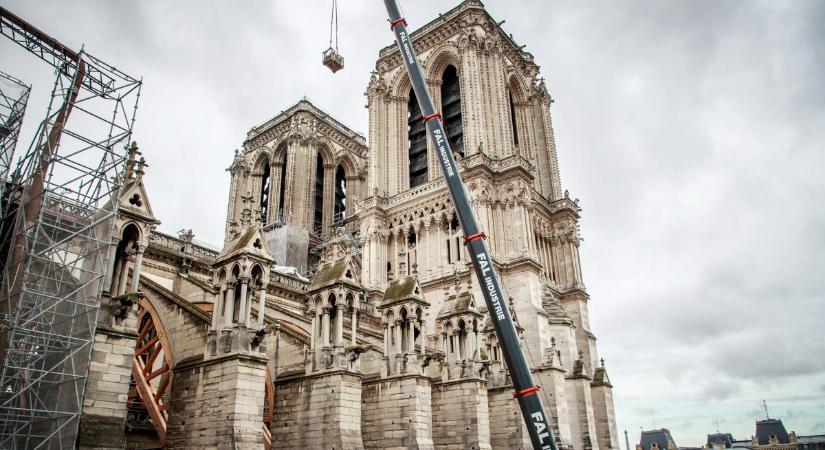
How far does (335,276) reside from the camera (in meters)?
18.6

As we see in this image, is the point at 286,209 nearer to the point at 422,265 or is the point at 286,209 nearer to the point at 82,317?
the point at 422,265

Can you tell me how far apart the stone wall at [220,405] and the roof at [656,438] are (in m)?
74.7

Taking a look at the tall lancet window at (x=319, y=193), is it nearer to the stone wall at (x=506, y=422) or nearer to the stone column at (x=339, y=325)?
the stone wall at (x=506, y=422)

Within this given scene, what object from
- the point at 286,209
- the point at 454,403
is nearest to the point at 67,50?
the point at 454,403

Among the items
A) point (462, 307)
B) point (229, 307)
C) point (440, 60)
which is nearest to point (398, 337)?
point (462, 307)

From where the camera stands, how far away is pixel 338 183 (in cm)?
5253

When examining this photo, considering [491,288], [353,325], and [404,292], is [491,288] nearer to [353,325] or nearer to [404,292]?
[353,325]

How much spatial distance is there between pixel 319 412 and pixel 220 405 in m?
3.15

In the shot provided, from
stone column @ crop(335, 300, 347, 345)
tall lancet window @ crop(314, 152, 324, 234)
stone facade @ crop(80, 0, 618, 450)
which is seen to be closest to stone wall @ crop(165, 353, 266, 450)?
stone facade @ crop(80, 0, 618, 450)

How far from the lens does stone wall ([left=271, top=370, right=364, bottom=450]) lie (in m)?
15.9

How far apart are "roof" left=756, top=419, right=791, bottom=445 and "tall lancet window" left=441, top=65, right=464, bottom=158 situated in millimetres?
64318

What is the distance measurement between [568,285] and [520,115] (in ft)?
40.6

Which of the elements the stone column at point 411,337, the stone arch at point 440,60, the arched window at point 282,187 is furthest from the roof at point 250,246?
the arched window at point 282,187

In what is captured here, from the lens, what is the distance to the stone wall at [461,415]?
21530 mm
